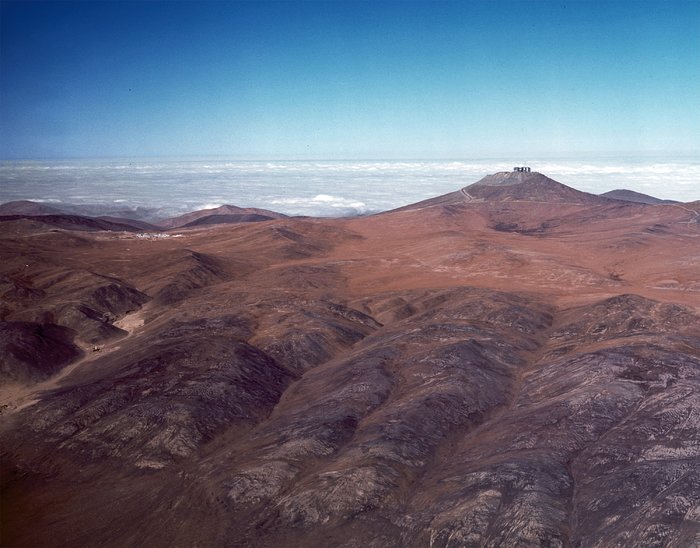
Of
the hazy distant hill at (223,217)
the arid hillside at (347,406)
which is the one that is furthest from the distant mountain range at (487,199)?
the arid hillside at (347,406)

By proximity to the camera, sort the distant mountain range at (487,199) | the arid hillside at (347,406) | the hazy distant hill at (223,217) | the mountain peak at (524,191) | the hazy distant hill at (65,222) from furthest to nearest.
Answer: the hazy distant hill at (223,217)
the mountain peak at (524,191)
the distant mountain range at (487,199)
the hazy distant hill at (65,222)
the arid hillside at (347,406)

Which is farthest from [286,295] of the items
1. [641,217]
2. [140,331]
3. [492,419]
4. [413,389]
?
[641,217]

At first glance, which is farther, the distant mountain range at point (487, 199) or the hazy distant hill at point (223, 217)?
the hazy distant hill at point (223, 217)

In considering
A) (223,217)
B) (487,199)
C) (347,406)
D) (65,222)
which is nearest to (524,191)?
(487,199)

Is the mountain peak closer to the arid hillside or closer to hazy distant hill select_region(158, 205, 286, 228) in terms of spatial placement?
hazy distant hill select_region(158, 205, 286, 228)

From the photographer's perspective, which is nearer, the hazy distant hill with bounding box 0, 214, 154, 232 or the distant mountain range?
the hazy distant hill with bounding box 0, 214, 154, 232

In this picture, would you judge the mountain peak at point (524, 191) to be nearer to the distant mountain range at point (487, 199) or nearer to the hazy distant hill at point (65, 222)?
the distant mountain range at point (487, 199)

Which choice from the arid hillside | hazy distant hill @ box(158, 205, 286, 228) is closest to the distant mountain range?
hazy distant hill @ box(158, 205, 286, 228)

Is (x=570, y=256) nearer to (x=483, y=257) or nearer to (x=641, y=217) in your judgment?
(x=483, y=257)
